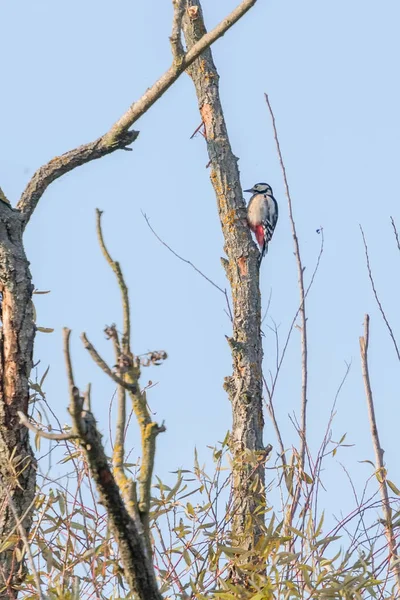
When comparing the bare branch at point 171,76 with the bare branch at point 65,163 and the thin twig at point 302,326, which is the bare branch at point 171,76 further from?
the thin twig at point 302,326

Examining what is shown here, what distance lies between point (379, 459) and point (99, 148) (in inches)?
64.3

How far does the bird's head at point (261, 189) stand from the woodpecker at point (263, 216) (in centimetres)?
10

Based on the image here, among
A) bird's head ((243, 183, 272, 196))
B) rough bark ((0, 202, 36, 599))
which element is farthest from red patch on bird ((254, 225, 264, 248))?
rough bark ((0, 202, 36, 599))

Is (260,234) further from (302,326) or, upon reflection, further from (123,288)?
(123,288)

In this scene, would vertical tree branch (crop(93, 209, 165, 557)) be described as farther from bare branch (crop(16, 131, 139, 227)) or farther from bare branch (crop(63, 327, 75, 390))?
bare branch (crop(16, 131, 139, 227))

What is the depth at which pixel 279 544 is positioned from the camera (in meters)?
3.51

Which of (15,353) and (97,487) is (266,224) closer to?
(15,353)

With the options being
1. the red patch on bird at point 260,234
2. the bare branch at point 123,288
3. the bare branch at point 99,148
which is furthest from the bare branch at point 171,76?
the red patch on bird at point 260,234

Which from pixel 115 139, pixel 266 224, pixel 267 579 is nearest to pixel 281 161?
pixel 115 139

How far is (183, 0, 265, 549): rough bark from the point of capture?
18.0 ft

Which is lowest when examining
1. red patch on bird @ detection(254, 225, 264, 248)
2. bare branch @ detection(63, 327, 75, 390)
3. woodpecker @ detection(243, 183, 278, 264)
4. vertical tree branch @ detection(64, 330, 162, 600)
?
vertical tree branch @ detection(64, 330, 162, 600)

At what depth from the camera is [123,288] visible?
7.39ft

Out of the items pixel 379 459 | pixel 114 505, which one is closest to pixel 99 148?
pixel 379 459

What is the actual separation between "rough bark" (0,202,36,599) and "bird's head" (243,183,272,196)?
20.4 ft
